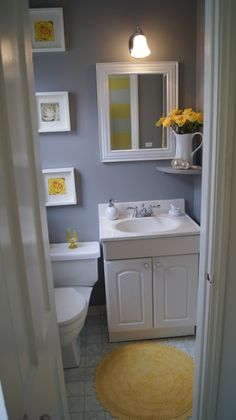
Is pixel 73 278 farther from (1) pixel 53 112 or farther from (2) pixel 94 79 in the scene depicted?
(2) pixel 94 79

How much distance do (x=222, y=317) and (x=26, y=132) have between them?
97 centimetres

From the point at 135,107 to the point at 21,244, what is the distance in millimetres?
1713

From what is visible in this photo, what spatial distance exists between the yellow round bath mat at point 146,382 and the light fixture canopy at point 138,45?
2.00 m

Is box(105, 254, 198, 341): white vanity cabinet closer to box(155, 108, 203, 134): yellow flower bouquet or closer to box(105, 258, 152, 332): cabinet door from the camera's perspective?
box(105, 258, 152, 332): cabinet door

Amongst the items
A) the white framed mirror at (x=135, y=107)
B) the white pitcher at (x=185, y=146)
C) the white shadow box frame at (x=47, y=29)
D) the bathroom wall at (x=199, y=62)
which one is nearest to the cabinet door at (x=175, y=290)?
the bathroom wall at (x=199, y=62)

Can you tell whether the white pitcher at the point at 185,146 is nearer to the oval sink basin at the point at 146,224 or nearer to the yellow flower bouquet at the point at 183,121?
the yellow flower bouquet at the point at 183,121

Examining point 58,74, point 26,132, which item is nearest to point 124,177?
point 58,74

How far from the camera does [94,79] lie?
6.58ft

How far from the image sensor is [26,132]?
0.69 metres

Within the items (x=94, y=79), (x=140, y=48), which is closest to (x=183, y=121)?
(x=140, y=48)

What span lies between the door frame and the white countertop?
2.31ft

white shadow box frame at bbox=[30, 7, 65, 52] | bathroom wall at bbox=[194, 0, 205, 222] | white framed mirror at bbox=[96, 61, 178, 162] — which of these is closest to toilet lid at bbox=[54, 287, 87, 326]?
white framed mirror at bbox=[96, 61, 178, 162]

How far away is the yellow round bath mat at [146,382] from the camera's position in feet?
5.08

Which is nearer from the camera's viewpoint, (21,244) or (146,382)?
(21,244)
